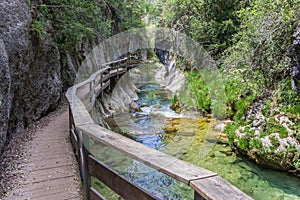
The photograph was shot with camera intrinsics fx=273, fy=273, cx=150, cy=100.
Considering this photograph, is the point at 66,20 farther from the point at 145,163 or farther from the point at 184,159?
the point at 145,163

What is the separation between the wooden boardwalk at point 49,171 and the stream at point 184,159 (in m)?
0.92

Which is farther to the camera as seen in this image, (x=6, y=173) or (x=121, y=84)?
(x=121, y=84)

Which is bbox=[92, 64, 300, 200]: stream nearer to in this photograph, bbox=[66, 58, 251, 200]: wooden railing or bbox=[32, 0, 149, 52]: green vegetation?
bbox=[66, 58, 251, 200]: wooden railing

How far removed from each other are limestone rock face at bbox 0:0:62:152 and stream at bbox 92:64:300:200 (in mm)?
1705

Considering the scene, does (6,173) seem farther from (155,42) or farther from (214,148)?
(155,42)

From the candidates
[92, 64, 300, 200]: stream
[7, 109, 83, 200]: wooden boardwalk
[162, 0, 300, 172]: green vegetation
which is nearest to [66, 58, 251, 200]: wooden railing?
[7, 109, 83, 200]: wooden boardwalk

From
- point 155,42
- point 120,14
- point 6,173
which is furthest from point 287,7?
point 155,42

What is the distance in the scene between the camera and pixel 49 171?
12.0 feet

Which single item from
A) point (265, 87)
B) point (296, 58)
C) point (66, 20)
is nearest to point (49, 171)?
point (296, 58)

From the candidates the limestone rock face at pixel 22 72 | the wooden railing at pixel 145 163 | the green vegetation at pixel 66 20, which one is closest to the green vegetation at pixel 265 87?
the wooden railing at pixel 145 163

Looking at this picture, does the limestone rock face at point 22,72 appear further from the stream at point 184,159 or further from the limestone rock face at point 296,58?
the limestone rock face at point 296,58

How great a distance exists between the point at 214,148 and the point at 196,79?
5.93 metres

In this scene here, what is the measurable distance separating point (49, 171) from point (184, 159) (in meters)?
3.75

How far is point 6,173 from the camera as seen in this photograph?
3.59 meters
